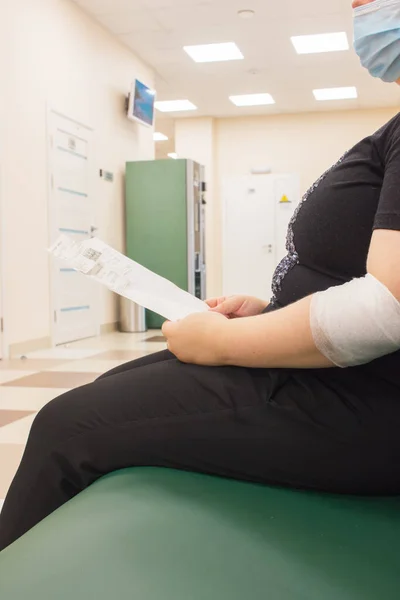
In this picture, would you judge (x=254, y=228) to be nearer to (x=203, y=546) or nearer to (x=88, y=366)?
(x=88, y=366)

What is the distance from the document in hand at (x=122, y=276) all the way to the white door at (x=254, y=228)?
29.5 ft

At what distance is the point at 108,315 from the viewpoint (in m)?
6.70

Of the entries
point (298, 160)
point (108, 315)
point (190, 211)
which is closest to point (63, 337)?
point (108, 315)

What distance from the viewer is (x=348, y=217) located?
2.74 ft

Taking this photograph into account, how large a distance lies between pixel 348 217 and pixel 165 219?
6266mm

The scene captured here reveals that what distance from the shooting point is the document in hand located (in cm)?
105

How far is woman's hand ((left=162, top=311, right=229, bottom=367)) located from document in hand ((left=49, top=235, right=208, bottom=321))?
0.54 ft

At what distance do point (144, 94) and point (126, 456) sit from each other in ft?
22.5

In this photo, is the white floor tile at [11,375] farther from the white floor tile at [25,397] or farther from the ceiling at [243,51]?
the ceiling at [243,51]

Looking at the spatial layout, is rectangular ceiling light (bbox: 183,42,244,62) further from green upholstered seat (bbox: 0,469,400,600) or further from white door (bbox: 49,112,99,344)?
green upholstered seat (bbox: 0,469,400,600)

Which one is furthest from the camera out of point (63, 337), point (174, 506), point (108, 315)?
point (108, 315)

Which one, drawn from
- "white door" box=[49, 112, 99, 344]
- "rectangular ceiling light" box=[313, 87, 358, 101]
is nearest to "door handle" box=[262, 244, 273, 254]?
"rectangular ceiling light" box=[313, 87, 358, 101]

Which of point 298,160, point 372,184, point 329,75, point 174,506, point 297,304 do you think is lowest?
point 174,506

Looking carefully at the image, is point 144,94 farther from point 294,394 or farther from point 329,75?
point 294,394
